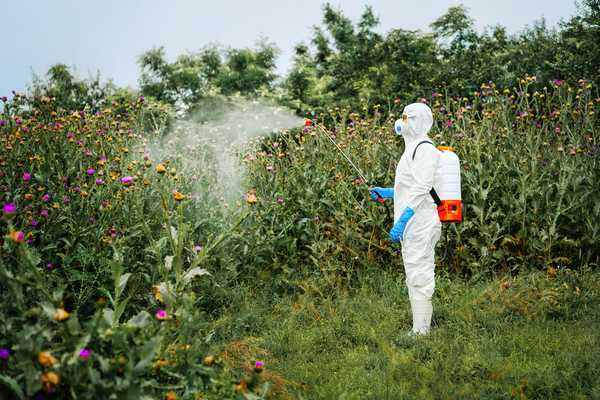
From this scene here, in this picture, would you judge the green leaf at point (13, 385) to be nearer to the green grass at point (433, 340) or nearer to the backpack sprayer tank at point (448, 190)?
the green grass at point (433, 340)

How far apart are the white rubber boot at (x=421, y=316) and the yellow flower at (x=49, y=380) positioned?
2.77m

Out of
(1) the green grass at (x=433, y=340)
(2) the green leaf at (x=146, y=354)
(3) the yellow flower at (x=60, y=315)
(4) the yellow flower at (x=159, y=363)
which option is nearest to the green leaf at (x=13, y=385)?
(3) the yellow flower at (x=60, y=315)

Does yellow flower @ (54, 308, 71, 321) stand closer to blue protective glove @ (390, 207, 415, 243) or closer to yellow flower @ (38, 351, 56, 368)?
yellow flower @ (38, 351, 56, 368)

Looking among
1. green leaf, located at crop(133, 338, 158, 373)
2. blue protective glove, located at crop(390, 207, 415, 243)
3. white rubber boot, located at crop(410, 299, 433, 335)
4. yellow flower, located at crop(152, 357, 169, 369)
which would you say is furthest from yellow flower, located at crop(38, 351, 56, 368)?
white rubber boot, located at crop(410, 299, 433, 335)

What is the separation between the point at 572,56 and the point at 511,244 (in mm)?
7268

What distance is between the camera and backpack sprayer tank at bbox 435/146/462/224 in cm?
432

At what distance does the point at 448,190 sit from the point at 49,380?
3050mm

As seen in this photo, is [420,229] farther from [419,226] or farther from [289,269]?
[289,269]

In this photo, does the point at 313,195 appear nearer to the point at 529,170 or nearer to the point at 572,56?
the point at 529,170

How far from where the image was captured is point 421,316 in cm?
433

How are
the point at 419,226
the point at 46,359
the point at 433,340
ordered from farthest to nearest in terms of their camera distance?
the point at 419,226, the point at 433,340, the point at 46,359

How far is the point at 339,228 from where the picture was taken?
580 centimetres

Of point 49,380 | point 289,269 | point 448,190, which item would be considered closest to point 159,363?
point 49,380

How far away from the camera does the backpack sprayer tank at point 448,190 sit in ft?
14.2
